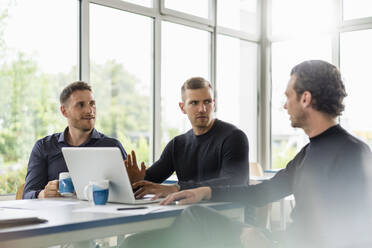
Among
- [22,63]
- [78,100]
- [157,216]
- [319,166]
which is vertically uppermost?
[22,63]

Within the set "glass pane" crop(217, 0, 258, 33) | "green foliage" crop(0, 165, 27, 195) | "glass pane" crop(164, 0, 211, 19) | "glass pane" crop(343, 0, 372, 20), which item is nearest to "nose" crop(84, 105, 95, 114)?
"green foliage" crop(0, 165, 27, 195)

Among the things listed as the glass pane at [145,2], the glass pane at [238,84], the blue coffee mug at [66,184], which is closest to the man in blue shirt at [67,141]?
the blue coffee mug at [66,184]

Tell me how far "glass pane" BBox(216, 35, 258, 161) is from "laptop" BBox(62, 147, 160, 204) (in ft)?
12.4

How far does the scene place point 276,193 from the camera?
228 centimetres

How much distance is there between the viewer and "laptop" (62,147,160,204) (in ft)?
7.10

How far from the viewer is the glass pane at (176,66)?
5.36 metres

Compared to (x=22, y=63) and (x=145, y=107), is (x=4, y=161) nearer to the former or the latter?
(x=22, y=63)

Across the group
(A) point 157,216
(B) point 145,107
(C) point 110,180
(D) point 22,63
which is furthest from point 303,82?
(B) point 145,107

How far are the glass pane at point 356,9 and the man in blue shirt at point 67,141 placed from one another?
3.85 meters

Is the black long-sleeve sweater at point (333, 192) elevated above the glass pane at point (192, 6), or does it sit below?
below

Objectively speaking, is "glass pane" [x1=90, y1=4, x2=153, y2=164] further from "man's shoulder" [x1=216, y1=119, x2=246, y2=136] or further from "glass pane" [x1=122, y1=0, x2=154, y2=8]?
"man's shoulder" [x1=216, y1=119, x2=246, y2=136]

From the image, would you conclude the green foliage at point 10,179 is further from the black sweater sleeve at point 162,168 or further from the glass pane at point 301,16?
the glass pane at point 301,16

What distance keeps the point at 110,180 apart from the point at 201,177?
0.71 metres

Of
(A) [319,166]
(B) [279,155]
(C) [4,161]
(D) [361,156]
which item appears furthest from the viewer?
(B) [279,155]
